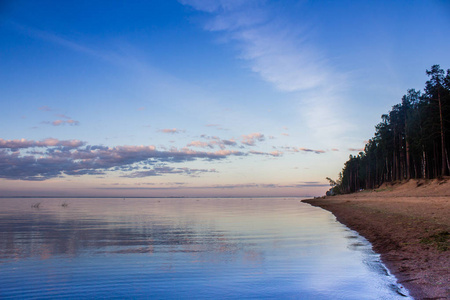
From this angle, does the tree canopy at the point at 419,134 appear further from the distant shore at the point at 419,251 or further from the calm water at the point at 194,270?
the calm water at the point at 194,270

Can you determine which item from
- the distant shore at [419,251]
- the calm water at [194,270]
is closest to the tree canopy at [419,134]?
the distant shore at [419,251]

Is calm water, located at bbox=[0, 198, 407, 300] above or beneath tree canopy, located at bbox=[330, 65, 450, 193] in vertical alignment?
beneath

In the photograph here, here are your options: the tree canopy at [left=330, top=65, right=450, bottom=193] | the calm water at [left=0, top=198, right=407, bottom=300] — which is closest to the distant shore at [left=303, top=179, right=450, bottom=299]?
the calm water at [left=0, top=198, right=407, bottom=300]

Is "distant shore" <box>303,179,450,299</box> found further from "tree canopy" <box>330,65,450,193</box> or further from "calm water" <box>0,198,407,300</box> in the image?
"tree canopy" <box>330,65,450,193</box>

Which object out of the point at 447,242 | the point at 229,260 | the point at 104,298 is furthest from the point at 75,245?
the point at 447,242

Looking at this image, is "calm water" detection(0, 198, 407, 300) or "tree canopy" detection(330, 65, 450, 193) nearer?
"calm water" detection(0, 198, 407, 300)

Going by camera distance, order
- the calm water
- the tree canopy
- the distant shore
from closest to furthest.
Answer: the distant shore < the calm water < the tree canopy

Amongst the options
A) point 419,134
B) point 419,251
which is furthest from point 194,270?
point 419,134

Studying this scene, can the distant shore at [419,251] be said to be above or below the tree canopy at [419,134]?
below

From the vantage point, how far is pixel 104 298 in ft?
33.0

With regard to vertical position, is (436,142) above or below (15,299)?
above

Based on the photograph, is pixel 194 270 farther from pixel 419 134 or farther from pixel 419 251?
pixel 419 134

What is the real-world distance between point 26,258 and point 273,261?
12.1m

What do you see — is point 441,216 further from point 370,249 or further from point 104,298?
point 104,298
